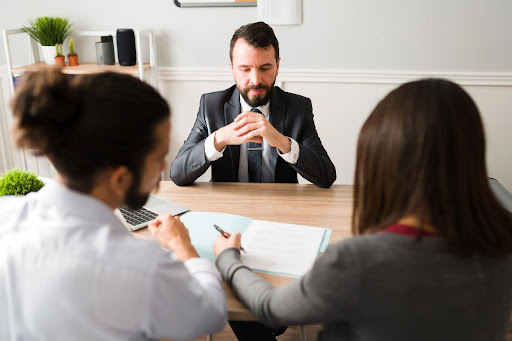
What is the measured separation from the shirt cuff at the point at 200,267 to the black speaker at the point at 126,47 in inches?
85.0

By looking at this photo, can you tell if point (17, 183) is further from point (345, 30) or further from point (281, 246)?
point (345, 30)

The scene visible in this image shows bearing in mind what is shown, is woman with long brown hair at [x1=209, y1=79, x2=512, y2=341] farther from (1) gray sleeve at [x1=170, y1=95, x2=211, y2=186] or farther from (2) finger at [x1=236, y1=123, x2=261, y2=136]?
(1) gray sleeve at [x1=170, y1=95, x2=211, y2=186]

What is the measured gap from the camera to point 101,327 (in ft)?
2.58

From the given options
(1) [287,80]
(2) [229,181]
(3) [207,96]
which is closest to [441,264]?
(2) [229,181]

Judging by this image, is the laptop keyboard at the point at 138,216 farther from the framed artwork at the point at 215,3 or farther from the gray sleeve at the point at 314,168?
the framed artwork at the point at 215,3

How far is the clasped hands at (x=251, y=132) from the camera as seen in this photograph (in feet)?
5.52

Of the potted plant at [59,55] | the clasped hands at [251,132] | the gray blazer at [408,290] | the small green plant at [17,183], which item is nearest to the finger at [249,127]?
the clasped hands at [251,132]

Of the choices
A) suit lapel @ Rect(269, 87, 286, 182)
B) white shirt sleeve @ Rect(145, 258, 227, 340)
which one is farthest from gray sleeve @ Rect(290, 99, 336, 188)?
white shirt sleeve @ Rect(145, 258, 227, 340)

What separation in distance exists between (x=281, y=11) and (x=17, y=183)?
2026mm

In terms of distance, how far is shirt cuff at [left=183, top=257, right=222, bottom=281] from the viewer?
106 cm

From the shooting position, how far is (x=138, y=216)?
1487 mm

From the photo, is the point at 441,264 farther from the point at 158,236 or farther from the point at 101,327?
the point at 158,236

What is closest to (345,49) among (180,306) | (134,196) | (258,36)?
(258,36)

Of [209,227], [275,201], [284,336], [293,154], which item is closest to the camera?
[209,227]
